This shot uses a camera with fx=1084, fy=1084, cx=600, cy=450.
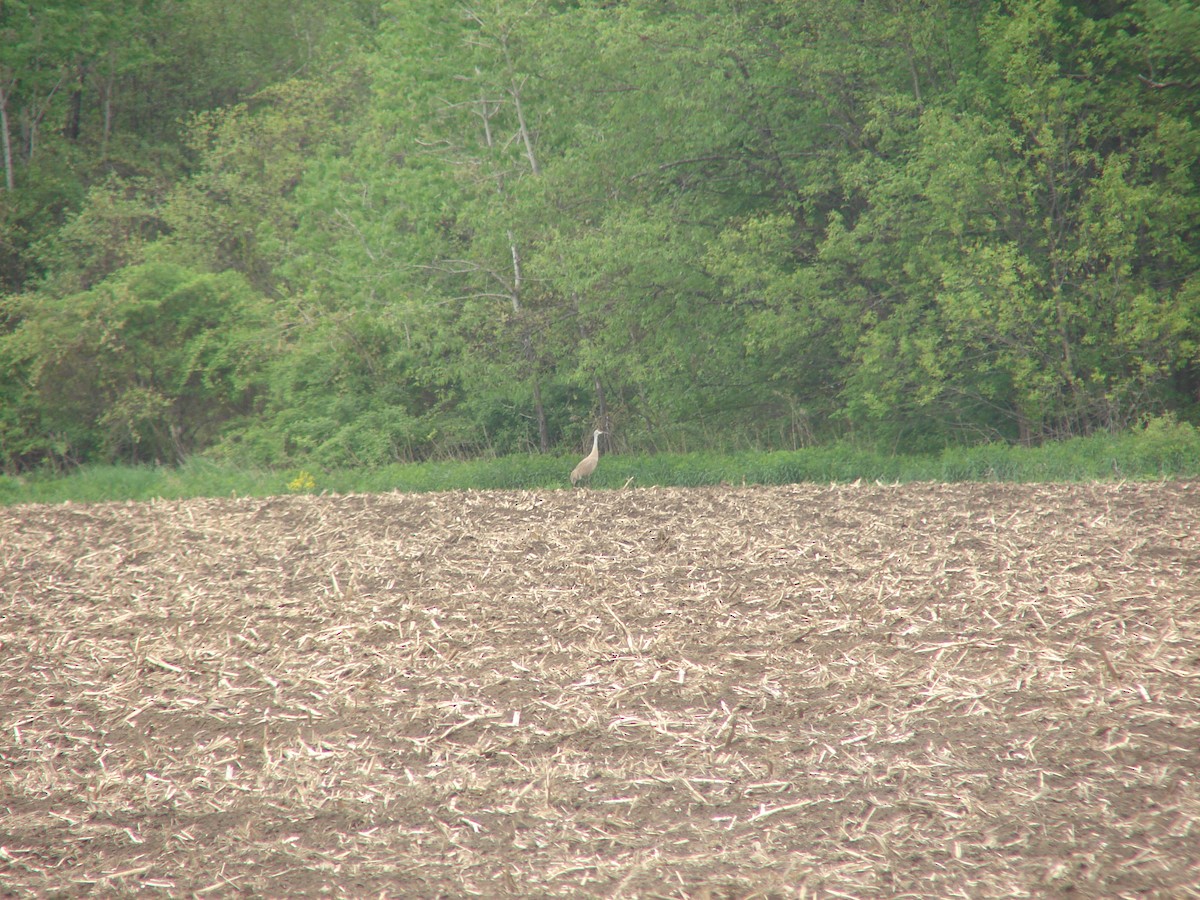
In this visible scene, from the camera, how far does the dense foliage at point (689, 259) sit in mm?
13203

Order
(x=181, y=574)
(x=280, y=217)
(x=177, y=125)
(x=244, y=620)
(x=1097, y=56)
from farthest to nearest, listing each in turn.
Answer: (x=177, y=125) → (x=280, y=217) → (x=1097, y=56) → (x=181, y=574) → (x=244, y=620)

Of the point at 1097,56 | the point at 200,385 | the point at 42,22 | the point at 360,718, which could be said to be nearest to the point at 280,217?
the point at 200,385

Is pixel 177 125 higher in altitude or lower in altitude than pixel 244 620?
higher

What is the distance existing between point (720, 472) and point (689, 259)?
10.1ft

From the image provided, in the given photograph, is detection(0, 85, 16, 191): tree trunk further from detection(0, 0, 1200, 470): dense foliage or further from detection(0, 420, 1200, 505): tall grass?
detection(0, 420, 1200, 505): tall grass

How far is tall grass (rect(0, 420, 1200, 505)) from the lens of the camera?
11430mm

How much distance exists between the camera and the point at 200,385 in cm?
1898

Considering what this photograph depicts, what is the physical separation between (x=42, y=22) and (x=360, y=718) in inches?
926

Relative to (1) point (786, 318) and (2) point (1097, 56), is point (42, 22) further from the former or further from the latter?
(2) point (1097, 56)

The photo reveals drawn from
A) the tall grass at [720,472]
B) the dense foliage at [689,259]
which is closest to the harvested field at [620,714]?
the tall grass at [720,472]

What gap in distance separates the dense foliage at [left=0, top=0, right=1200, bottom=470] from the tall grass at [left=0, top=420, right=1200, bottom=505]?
81cm

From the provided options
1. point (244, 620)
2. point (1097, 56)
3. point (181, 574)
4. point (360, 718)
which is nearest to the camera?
point (360, 718)

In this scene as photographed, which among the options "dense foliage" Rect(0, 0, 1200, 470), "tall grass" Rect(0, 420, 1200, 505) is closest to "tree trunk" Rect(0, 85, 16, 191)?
"dense foliage" Rect(0, 0, 1200, 470)

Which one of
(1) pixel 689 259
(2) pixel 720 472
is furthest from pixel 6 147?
(2) pixel 720 472
